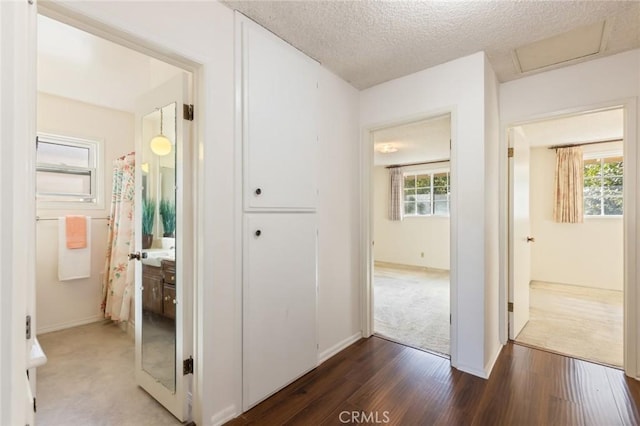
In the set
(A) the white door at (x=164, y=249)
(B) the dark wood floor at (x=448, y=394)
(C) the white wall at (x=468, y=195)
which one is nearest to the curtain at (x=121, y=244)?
(A) the white door at (x=164, y=249)

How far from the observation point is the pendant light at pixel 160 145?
6.14 feet

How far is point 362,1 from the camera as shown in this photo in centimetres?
169

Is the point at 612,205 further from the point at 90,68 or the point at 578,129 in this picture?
the point at 90,68

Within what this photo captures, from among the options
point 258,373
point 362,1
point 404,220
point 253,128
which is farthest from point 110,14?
point 404,220

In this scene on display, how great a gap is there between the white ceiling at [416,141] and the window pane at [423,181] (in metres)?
0.50

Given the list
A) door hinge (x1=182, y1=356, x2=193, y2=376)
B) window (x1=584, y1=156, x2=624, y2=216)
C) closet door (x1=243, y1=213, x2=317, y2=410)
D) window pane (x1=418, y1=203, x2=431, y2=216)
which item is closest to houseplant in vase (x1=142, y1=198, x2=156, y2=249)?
closet door (x1=243, y1=213, x2=317, y2=410)

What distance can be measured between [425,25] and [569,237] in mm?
5094

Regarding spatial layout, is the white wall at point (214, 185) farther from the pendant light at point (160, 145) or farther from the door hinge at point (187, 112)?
the pendant light at point (160, 145)

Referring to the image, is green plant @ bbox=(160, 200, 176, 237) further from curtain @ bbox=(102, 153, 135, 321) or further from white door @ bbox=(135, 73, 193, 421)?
curtain @ bbox=(102, 153, 135, 321)

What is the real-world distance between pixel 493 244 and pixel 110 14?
3.03m

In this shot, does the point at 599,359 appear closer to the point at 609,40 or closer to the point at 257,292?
the point at 609,40

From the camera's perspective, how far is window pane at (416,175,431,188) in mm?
6682

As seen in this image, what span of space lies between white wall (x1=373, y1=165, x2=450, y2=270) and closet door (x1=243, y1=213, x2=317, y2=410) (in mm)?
3991

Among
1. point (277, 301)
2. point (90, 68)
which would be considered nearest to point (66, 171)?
point (90, 68)
